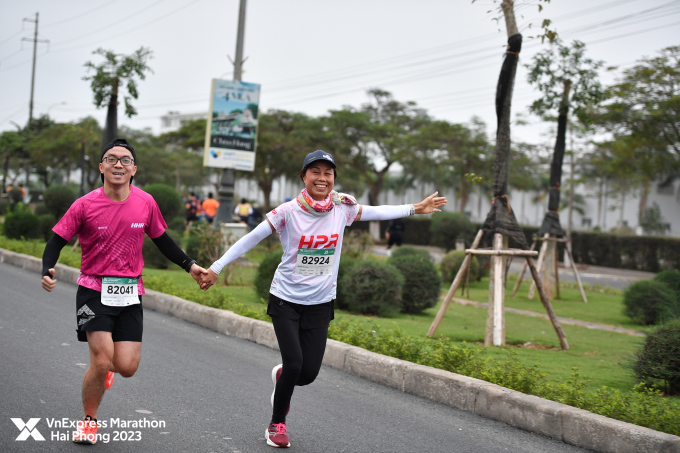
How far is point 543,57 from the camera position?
44.7 feet

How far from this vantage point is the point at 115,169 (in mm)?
4211

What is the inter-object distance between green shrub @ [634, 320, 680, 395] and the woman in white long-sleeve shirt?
130 inches

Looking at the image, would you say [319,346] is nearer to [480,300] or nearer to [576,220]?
[480,300]

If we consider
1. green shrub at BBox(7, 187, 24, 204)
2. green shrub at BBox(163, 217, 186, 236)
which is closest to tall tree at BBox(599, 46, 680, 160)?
green shrub at BBox(163, 217, 186, 236)

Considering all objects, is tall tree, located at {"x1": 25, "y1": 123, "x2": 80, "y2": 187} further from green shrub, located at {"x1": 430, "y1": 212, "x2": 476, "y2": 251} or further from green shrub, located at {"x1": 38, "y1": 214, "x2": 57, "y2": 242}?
green shrub, located at {"x1": 430, "y1": 212, "x2": 476, "y2": 251}

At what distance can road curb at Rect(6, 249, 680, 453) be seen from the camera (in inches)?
184

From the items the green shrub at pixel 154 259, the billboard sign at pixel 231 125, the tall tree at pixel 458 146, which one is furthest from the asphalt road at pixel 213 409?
the tall tree at pixel 458 146

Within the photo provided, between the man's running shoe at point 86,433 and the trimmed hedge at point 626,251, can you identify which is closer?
the man's running shoe at point 86,433

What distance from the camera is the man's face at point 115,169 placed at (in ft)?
13.8

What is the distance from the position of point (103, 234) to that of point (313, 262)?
1.32m

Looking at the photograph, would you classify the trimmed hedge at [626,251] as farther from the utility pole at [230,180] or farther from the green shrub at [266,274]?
the green shrub at [266,274]

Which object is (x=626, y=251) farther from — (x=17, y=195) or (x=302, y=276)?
(x=17, y=195)

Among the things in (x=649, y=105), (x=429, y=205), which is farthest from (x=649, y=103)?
(x=429, y=205)

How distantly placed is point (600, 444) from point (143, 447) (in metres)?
3.12
